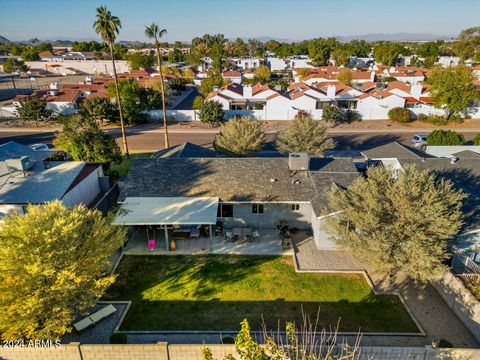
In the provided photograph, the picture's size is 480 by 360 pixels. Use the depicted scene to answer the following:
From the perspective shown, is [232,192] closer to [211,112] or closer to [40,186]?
[40,186]

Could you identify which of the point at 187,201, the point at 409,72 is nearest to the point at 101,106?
the point at 187,201

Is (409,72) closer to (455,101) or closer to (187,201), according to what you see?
(455,101)

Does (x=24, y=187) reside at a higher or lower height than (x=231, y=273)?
higher

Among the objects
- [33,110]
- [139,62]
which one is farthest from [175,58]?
[33,110]

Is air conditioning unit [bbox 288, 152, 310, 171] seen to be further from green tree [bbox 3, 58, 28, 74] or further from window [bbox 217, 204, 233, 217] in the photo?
green tree [bbox 3, 58, 28, 74]

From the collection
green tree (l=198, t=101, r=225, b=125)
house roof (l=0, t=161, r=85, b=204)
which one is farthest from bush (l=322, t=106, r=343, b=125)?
house roof (l=0, t=161, r=85, b=204)

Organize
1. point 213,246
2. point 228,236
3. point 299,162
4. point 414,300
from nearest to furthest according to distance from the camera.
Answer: point 414,300
point 213,246
point 228,236
point 299,162

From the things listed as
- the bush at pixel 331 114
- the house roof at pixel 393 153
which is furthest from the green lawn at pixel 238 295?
the bush at pixel 331 114
